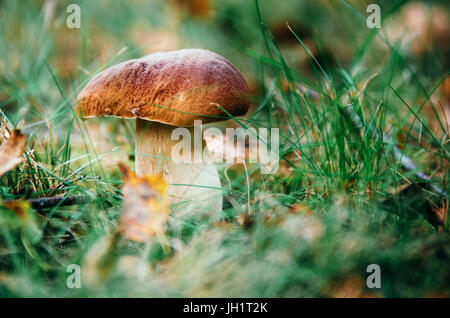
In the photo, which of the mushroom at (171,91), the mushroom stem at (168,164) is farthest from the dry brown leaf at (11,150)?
the mushroom stem at (168,164)

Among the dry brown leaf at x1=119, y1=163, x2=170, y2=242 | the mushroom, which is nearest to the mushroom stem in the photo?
the mushroom

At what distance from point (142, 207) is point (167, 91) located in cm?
44

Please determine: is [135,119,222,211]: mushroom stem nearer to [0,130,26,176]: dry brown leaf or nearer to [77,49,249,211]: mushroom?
[77,49,249,211]: mushroom

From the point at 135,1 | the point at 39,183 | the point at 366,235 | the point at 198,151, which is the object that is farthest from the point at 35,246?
the point at 135,1

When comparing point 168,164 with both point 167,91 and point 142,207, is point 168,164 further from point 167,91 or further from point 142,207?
point 142,207

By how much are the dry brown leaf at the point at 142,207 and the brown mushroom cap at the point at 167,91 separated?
30 centimetres

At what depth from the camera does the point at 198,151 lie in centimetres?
141

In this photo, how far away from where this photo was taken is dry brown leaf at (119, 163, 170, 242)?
0.85 metres

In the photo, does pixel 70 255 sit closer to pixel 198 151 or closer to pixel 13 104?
pixel 198 151

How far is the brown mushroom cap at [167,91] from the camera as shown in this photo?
1114mm

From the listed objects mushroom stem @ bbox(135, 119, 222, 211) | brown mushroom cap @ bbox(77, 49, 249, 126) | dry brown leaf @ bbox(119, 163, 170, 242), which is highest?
brown mushroom cap @ bbox(77, 49, 249, 126)

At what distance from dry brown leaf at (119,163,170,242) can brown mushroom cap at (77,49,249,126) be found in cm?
30

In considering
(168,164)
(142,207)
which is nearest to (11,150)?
(142,207)

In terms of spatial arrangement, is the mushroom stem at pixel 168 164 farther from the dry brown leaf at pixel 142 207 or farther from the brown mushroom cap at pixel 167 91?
the dry brown leaf at pixel 142 207
